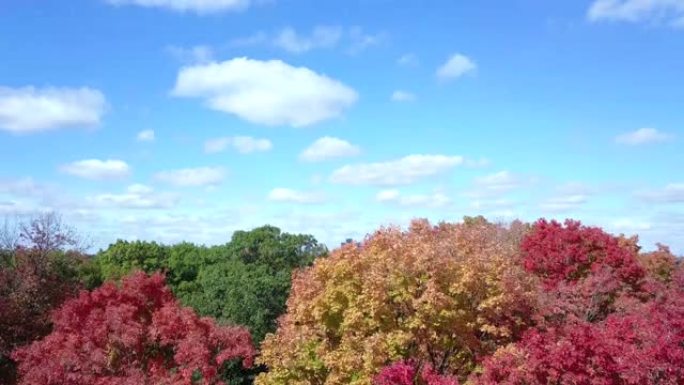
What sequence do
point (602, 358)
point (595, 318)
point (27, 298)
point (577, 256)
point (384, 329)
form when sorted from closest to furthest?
point (602, 358) → point (384, 329) → point (27, 298) → point (595, 318) → point (577, 256)

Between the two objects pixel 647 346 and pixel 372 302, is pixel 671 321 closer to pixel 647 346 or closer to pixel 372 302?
pixel 647 346

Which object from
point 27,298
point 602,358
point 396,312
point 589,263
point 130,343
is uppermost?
point 589,263

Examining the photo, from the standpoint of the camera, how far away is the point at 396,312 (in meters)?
14.5

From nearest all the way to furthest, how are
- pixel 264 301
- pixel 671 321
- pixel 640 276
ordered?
pixel 671 321, pixel 640 276, pixel 264 301

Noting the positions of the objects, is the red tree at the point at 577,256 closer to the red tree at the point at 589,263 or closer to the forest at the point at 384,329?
the red tree at the point at 589,263

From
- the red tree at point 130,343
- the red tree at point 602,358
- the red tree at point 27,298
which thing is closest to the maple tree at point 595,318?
the red tree at point 602,358

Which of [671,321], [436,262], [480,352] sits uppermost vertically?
[436,262]

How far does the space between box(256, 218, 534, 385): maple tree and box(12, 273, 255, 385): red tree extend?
1.39 meters

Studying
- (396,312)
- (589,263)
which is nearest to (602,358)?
(396,312)

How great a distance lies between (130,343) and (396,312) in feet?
19.2

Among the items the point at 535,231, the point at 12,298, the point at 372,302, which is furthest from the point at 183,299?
the point at 372,302

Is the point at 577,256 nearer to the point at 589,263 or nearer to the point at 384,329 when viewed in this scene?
the point at 589,263

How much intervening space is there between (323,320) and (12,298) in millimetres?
9276

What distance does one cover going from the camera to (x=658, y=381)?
1066 centimetres
